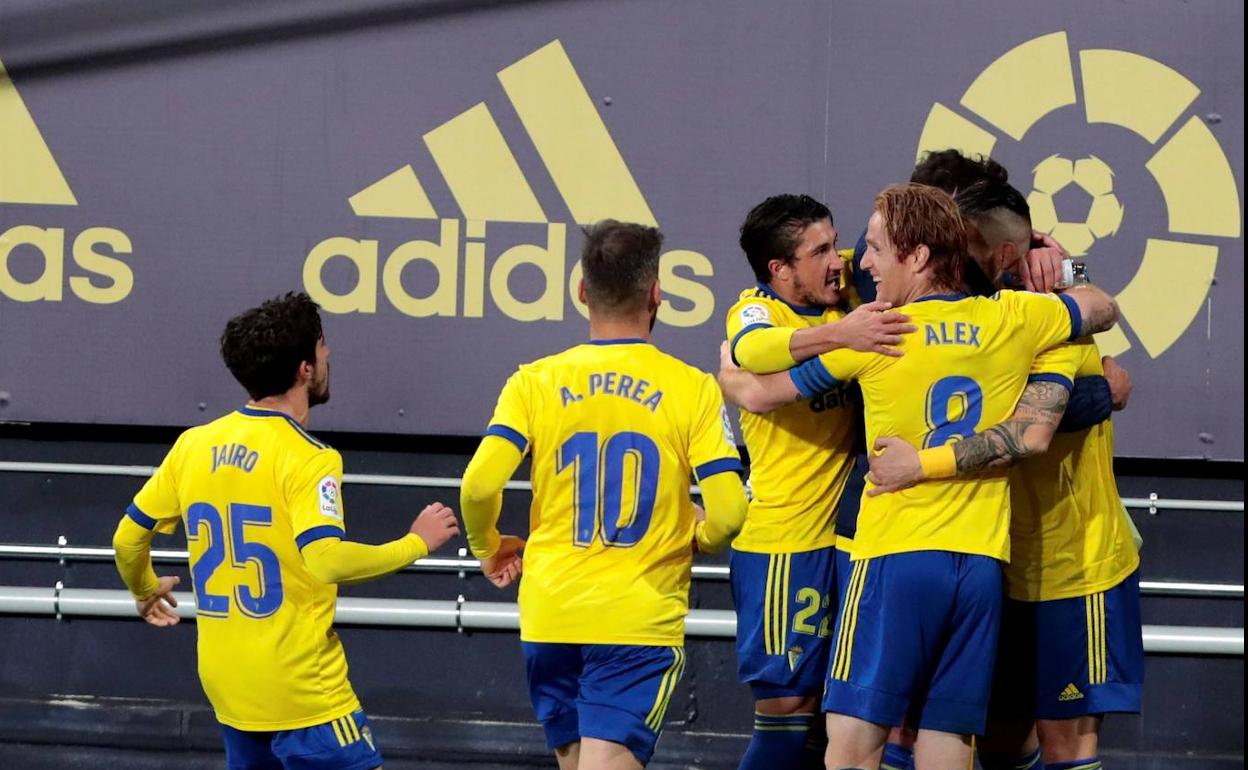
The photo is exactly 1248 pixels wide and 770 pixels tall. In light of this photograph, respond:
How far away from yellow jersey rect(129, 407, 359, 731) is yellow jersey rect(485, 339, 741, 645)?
450mm

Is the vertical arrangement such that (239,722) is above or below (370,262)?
below

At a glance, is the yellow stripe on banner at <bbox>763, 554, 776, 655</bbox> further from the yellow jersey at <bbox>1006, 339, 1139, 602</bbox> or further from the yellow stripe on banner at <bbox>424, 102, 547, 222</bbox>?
the yellow stripe on banner at <bbox>424, 102, 547, 222</bbox>

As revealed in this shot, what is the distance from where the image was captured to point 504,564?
3.64m


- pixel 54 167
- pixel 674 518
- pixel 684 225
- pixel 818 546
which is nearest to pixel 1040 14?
pixel 684 225

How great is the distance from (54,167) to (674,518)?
119 inches

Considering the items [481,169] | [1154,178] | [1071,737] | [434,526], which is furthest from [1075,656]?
[481,169]

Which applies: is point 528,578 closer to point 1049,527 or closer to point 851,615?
point 851,615

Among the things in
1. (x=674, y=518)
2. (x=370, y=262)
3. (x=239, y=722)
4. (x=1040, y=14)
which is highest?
(x=1040, y=14)

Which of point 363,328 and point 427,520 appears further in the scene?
point 363,328

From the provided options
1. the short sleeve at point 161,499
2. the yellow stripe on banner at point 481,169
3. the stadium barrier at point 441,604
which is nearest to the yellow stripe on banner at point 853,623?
the short sleeve at point 161,499

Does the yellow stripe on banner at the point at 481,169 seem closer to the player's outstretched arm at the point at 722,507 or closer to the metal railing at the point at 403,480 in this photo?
the metal railing at the point at 403,480

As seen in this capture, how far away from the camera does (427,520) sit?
3.53 metres

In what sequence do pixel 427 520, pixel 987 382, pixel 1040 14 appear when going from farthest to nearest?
1. pixel 1040 14
2. pixel 427 520
3. pixel 987 382

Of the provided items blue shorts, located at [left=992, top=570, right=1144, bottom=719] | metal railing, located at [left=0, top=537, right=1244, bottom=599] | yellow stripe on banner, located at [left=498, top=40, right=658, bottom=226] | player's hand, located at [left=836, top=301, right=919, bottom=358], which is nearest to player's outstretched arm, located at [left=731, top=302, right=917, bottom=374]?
player's hand, located at [left=836, top=301, right=919, bottom=358]
